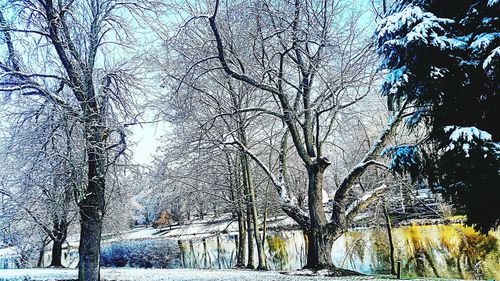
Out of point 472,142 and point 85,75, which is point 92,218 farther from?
point 472,142

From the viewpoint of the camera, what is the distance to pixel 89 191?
8.53m

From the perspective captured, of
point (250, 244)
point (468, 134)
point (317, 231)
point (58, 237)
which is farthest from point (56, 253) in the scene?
point (468, 134)

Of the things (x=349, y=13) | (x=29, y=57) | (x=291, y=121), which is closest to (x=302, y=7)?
(x=349, y=13)

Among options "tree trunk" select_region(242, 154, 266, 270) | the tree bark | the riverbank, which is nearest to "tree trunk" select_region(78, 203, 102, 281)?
the riverbank

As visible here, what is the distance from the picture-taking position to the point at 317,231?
32.6 ft

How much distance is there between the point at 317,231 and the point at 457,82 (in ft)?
20.7

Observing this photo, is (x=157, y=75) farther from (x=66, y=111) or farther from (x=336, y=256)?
(x=336, y=256)

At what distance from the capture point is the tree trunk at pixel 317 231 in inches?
388

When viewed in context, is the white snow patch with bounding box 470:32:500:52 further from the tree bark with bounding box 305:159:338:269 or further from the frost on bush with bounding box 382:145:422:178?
the tree bark with bounding box 305:159:338:269

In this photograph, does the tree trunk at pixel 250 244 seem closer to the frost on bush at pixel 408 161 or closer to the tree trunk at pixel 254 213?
the tree trunk at pixel 254 213

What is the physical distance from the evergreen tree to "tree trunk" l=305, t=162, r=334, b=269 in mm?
5148

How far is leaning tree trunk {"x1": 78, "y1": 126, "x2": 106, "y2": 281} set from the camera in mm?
8367

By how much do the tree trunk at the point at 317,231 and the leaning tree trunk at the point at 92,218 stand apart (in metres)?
5.57

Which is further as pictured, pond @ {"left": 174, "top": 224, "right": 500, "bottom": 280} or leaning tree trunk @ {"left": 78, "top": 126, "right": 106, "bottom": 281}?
pond @ {"left": 174, "top": 224, "right": 500, "bottom": 280}
